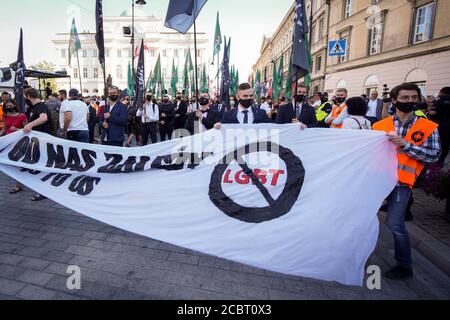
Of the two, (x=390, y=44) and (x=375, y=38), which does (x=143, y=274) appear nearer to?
(x=390, y=44)

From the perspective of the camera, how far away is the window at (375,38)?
73.3 feet

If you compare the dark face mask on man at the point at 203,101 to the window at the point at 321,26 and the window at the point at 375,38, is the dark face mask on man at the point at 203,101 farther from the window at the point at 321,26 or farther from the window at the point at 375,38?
the window at the point at 321,26

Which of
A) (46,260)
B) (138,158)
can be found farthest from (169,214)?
(46,260)

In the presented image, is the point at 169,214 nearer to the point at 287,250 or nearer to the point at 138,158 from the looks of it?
the point at 138,158

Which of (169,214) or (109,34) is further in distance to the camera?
(109,34)

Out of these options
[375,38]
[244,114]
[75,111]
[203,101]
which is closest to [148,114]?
[75,111]

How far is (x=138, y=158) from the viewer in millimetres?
3539

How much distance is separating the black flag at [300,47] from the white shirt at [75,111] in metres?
4.58

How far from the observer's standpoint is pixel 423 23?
18266 mm

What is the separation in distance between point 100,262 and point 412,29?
2311cm

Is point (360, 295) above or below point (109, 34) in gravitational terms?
below

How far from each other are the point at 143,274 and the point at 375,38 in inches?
1041

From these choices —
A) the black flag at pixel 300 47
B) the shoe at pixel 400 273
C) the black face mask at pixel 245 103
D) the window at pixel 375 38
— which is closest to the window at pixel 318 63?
the window at pixel 375 38

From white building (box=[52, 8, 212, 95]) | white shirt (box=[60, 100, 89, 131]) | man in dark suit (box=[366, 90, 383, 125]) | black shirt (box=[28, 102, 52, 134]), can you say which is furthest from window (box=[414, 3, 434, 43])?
white building (box=[52, 8, 212, 95])
